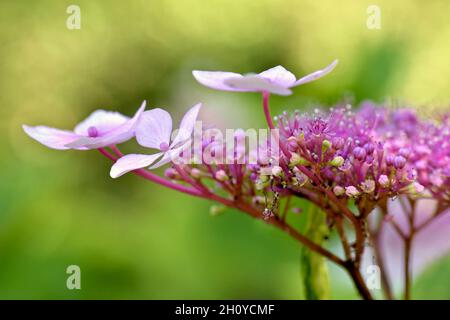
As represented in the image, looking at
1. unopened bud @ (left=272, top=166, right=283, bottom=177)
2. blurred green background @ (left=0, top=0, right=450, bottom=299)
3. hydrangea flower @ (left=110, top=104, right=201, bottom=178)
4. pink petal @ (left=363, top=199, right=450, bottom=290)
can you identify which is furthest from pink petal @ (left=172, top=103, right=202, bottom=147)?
pink petal @ (left=363, top=199, right=450, bottom=290)

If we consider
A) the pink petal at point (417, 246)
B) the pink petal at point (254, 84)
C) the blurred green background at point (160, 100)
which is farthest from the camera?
the blurred green background at point (160, 100)

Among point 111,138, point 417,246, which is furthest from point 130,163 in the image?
point 417,246

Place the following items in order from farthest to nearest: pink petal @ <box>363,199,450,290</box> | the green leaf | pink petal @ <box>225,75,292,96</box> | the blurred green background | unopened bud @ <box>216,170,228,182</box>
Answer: the blurred green background, pink petal @ <box>363,199,450,290</box>, the green leaf, unopened bud @ <box>216,170,228,182</box>, pink petal @ <box>225,75,292,96</box>

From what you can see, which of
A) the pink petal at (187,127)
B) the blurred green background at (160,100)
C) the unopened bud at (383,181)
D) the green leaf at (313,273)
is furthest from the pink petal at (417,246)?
the pink petal at (187,127)

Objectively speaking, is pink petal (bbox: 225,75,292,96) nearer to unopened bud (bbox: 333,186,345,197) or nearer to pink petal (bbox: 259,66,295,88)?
pink petal (bbox: 259,66,295,88)

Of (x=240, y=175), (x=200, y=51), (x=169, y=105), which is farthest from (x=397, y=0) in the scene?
(x=240, y=175)

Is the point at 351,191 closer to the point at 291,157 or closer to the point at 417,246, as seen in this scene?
the point at 291,157

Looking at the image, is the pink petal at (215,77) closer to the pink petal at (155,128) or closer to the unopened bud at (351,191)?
the pink petal at (155,128)
